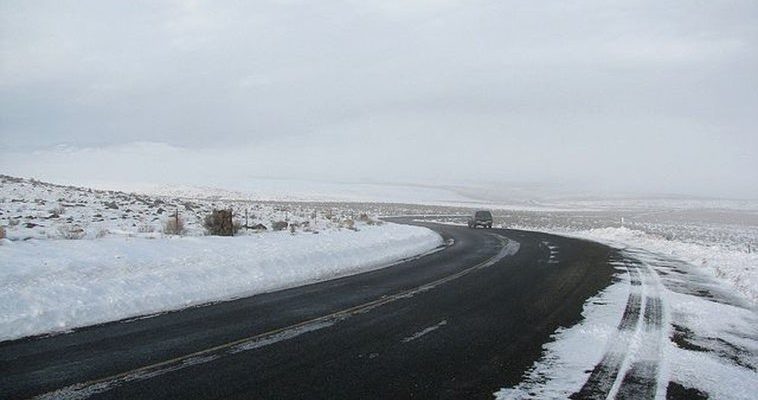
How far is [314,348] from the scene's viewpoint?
691cm

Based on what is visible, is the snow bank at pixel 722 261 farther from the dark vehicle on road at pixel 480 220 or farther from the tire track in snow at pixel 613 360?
the dark vehicle on road at pixel 480 220

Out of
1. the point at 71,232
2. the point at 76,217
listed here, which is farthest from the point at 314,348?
the point at 76,217

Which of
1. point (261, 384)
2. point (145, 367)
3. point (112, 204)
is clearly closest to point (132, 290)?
point (145, 367)


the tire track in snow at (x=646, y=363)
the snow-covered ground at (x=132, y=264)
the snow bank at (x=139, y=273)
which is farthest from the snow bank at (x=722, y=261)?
the snow bank at (x=139, y=273)

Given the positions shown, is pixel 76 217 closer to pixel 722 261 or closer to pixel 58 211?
pixel 58 211

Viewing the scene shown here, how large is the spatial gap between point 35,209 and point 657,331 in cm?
2265

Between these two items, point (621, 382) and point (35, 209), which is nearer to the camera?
point (621, 382)

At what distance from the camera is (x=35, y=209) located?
22.0 metres

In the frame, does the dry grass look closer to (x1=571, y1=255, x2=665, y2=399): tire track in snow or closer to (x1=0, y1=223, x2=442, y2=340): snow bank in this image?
(x1=0, y1=223, x2=442, y2=340): snow bank

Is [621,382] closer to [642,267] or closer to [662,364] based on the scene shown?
[662,364]

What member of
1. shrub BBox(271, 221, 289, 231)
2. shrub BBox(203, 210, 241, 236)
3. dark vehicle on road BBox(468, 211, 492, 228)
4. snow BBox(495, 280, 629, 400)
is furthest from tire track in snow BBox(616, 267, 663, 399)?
dark vehicle on road BBox(468, 211, 492, 228)

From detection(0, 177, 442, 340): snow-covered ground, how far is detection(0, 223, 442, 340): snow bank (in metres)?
0.02

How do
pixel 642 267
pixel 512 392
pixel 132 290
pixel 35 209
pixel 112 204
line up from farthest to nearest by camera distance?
pixel 112 204
pixel 35 209
pixel 642 267
pixel 132 290
pixel 512 392

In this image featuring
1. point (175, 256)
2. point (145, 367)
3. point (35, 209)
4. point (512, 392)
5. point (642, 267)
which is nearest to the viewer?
point (512, 392)
